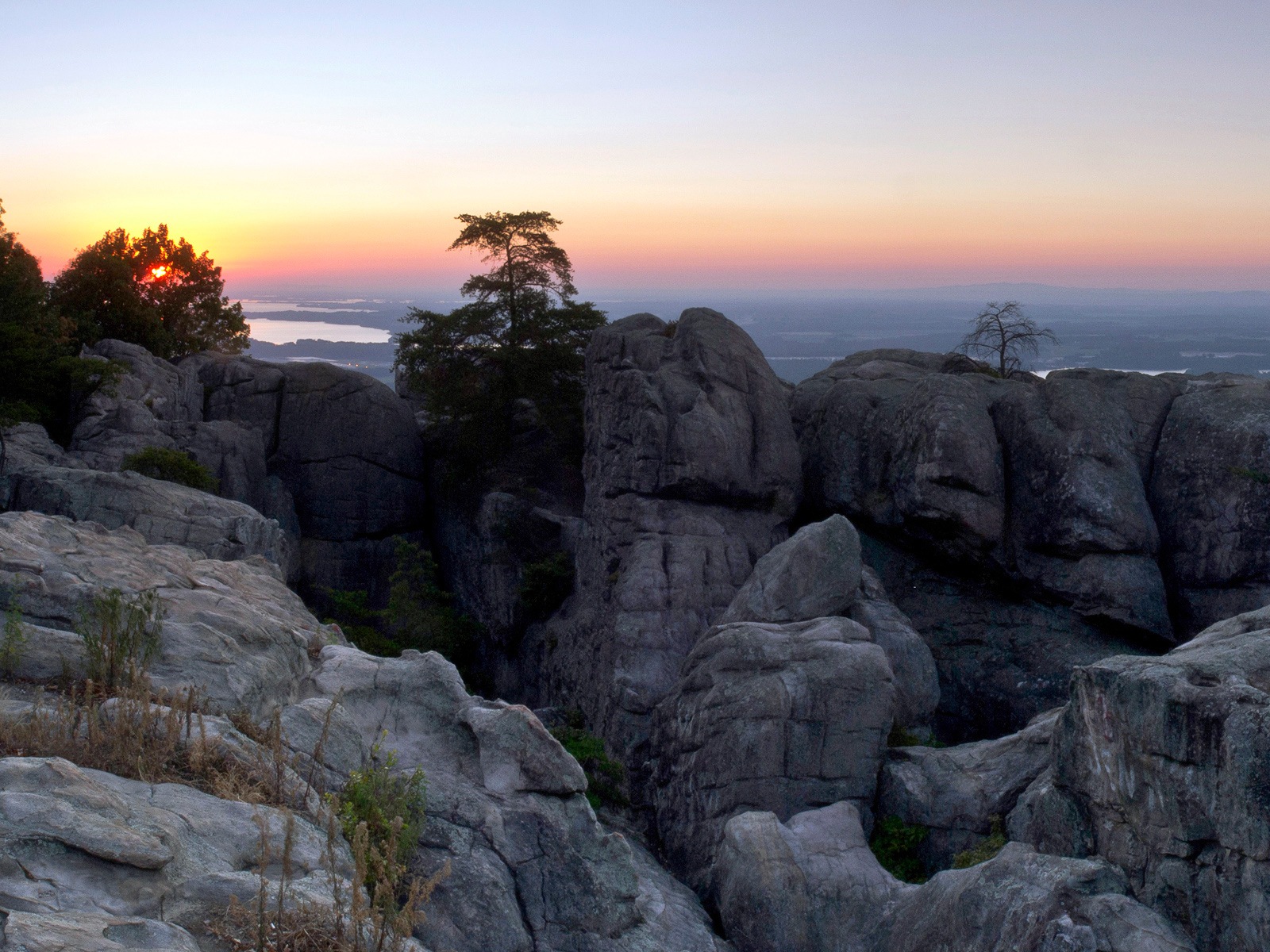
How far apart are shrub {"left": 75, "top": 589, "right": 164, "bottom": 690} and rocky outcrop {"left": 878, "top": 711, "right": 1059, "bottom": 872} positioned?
1271 cm

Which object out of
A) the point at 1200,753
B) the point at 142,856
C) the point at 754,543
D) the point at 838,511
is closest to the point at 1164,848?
the point at 1200,753

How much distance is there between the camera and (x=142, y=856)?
6.12 metres

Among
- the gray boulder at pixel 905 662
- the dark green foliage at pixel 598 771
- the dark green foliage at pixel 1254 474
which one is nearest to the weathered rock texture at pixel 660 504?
the dark green foliage at pixel 598 771

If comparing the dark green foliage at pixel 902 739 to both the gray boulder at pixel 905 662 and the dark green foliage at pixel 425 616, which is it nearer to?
the gray boulder at pixel 905 662

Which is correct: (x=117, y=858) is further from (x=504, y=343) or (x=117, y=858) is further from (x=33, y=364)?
(x=504, y=343)

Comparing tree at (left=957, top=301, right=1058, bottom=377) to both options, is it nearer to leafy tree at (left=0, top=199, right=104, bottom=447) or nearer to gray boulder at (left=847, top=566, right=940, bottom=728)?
gray boulder at (left=847, top=566, right=940, bottom=728)

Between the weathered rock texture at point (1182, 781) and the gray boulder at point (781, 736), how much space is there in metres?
4.80

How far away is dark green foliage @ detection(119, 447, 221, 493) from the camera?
2411cm

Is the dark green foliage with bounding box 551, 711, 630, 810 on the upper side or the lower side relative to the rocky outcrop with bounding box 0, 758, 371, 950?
lower

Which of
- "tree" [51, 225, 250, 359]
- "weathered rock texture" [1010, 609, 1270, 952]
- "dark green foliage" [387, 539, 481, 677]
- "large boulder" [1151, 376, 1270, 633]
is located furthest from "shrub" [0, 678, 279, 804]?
"tree" [51, 225, 250, 359]

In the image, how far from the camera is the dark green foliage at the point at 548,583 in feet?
98.8

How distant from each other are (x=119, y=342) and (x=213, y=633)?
23507 millimetres

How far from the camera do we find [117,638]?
9211mm

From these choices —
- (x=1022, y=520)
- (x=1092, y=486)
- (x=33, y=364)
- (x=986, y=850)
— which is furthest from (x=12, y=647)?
(x=1092, y=486)
